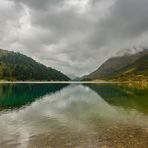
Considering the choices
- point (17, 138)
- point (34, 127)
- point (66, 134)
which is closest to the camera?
point (17, 138)

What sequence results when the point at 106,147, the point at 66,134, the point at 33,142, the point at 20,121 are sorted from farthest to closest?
the point at 20,121 < the point at 66,134 < the point at 33,142 < the point at 106,147

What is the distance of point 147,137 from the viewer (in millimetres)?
36562

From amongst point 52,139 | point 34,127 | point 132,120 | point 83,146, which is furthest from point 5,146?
point 132,120

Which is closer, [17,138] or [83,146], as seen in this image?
[83,146]

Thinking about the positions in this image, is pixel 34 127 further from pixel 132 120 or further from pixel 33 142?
pixel 132 120

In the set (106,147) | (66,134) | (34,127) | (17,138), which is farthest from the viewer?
(34,127)

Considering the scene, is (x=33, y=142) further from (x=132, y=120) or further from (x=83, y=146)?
(x=132, y=120)

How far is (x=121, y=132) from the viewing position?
40.2 metres

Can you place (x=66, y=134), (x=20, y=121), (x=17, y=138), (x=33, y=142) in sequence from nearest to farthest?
(x=33, y=142) → (x=17, y=138) → (x=66, y=134) → (x=20, y=121)

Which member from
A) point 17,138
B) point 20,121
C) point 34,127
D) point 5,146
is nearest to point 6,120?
point 20,121

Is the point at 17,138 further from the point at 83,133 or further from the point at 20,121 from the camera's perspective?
the point at 20,121

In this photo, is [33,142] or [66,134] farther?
[66,134]

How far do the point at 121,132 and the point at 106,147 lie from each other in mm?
9782

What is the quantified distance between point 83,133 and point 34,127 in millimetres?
10101
